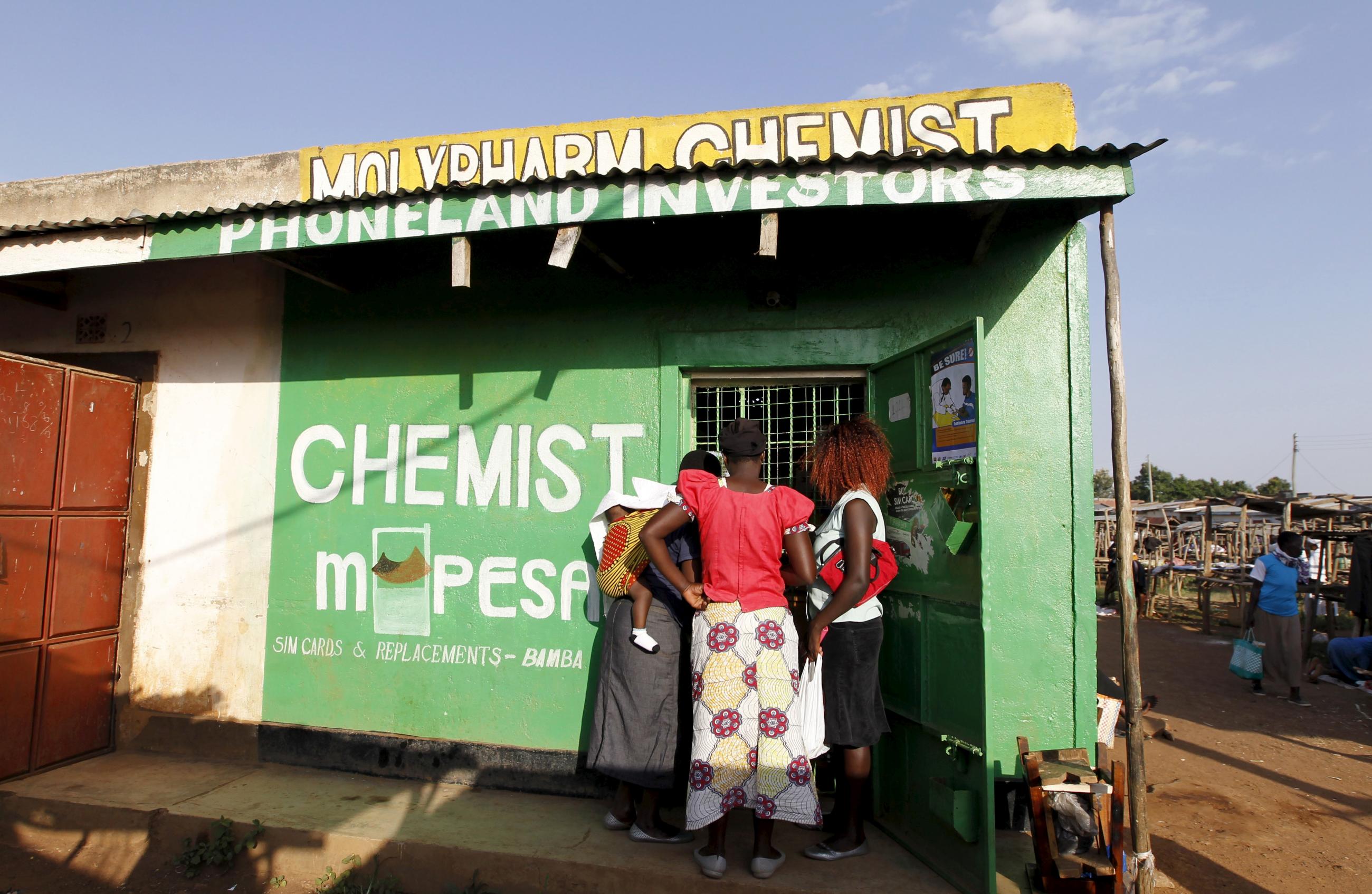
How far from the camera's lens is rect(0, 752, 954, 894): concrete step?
337 centimetres

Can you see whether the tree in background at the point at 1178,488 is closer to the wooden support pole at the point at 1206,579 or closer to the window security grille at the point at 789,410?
the wooden support pole at the point at 1206,579

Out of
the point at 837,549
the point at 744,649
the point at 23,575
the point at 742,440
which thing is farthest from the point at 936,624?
the point at 23,575

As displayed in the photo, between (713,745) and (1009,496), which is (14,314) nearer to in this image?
(713,745)

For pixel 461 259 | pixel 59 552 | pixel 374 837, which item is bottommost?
pixel 374 837

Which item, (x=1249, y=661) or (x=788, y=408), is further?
Answer: (x=1249, y=661)

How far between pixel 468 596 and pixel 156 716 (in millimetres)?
2277

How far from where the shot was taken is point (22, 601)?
436cm

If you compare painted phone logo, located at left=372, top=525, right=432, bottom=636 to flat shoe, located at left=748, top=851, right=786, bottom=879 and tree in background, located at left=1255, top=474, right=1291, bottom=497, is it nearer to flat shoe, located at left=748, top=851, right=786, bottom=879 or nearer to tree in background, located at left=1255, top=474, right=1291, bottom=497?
flat shoe, located at left=748, top=851, right=786, bottom=879

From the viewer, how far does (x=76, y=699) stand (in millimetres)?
4668

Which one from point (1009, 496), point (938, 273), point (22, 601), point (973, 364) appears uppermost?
point (938, 273)

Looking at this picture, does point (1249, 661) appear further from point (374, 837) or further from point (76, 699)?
point (76, 699)

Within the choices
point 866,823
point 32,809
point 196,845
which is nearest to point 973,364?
point 866,823

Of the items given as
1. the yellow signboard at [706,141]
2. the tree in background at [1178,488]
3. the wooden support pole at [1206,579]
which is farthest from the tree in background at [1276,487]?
the yellow signboard at [706,141]

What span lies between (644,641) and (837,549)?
0.99 meters
